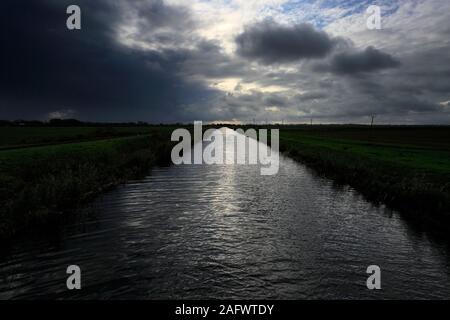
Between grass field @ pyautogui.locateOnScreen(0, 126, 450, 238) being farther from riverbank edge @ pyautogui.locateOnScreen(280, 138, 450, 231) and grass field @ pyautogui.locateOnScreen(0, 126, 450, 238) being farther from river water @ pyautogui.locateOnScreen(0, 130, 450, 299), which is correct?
river water @ pyautogui.locateOnScreen(0, 130, 450, 299)

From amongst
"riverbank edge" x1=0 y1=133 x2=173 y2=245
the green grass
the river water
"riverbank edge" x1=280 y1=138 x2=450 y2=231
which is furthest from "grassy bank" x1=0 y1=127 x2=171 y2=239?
"riverbank edge" x1=280 y1=138 x2=450 y2=231

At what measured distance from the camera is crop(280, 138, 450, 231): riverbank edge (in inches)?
663

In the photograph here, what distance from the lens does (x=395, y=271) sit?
11.1 m

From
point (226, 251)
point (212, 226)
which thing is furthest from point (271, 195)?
point (226, 251)

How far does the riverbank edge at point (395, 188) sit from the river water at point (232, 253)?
1304 millimetres

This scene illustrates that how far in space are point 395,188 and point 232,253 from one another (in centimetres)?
1472

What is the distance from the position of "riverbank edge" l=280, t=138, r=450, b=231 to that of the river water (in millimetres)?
1304

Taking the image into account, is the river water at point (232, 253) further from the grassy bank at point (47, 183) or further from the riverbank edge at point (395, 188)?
the grassy bank at point (47, 183)

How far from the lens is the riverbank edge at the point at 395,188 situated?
55.2ft

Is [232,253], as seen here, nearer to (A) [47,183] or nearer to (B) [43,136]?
(A) [47,183]

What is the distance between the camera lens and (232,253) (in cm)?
1241

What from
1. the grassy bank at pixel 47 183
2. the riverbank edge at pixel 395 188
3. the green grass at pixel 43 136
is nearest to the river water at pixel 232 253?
the riverbank edge at pixel 395 188
